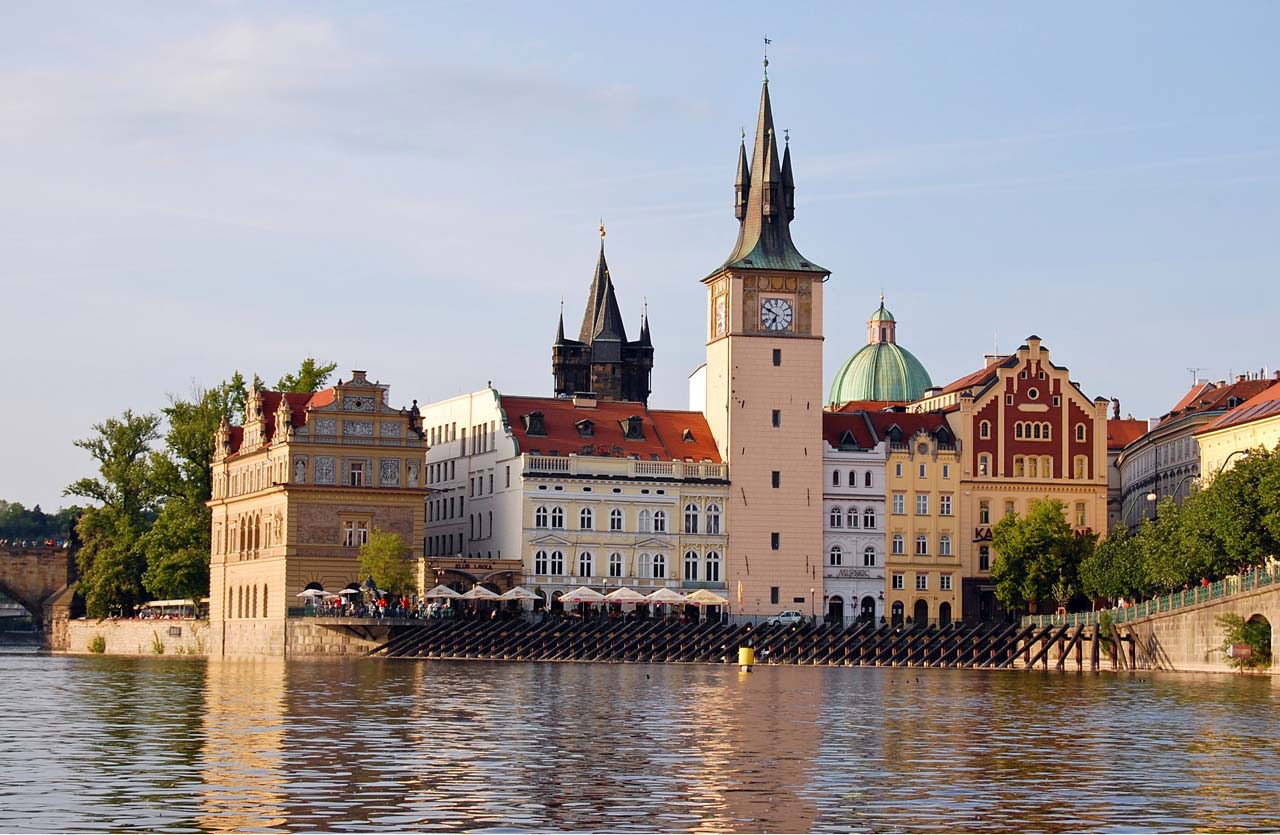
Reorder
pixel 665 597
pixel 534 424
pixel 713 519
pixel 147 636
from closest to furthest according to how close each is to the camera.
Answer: pixel 665 597 < pixel 534 424 < pixel 713 519 < pixel 147 636

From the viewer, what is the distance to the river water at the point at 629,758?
107 ft

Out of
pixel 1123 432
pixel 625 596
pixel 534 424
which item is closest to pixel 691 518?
pixel 534 424

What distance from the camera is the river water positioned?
3247cm

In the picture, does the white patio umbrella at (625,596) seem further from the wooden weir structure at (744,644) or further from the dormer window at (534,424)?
the dormer window at (534,424)

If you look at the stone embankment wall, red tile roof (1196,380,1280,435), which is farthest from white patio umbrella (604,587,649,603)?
red tile roof (1196,380,1280,435)

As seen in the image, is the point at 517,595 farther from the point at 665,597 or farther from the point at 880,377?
the point at 880,377

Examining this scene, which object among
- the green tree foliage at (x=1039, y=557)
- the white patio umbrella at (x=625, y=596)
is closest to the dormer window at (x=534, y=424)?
the white patio umbrella at (x=625, y=596)

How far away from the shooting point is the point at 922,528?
12962 centimetres

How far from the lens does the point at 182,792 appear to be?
3469cm

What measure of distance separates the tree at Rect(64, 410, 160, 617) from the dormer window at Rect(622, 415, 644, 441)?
33203 mm

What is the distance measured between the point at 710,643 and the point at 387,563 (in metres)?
17.9

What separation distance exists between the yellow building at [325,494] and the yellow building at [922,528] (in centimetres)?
2828

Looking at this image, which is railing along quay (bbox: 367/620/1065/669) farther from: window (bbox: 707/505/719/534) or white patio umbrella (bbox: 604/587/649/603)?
window (bbox: 707/505/719/534)

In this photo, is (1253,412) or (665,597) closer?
(665,597)
